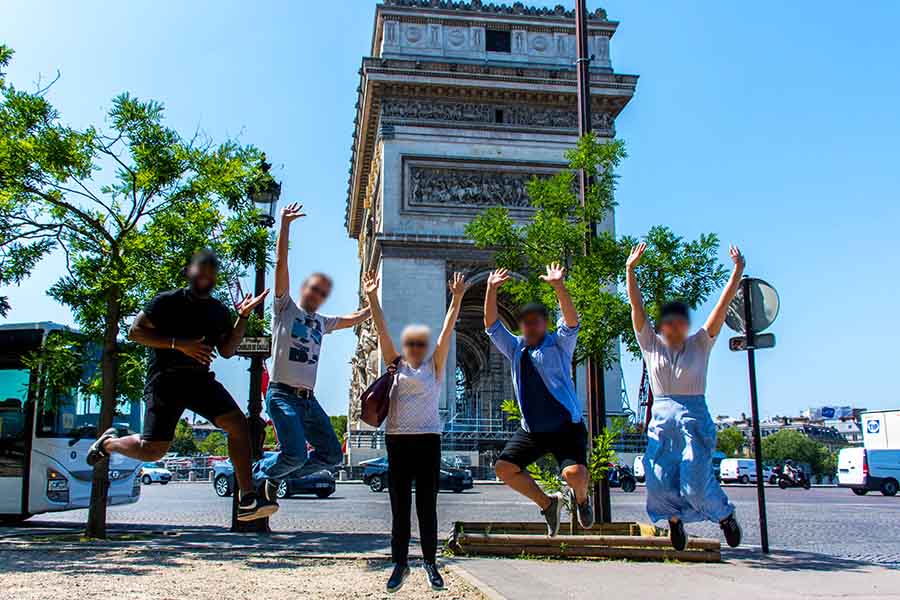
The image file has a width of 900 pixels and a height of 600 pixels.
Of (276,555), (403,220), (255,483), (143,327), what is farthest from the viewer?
(403,220)

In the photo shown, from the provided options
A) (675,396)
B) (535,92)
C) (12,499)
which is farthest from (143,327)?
(535,92)

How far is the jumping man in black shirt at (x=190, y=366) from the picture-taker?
5.76 meters

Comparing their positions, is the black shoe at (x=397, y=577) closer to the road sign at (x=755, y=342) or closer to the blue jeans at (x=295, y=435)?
the blue jeans at (x=295, y=435)

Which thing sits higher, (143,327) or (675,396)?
(143,327)

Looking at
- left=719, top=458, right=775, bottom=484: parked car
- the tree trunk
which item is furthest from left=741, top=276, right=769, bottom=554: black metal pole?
left=719, top=458, right=775, bottom=484: parked car

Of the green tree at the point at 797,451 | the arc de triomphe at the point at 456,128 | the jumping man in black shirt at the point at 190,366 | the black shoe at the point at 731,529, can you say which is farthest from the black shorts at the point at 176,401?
the green tree at the point at 797,451

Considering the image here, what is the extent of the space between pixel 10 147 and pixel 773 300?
10458mm

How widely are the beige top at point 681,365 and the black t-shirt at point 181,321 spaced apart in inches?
121

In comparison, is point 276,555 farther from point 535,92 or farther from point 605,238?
point 535,92

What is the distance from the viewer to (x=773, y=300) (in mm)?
10477

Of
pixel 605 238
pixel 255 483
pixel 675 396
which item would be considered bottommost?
pixel 255 483

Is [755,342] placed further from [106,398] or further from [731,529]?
[106,398]

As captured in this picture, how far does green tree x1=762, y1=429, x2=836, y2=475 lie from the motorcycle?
283 feet

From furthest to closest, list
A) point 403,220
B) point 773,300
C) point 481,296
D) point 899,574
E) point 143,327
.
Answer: point 481,296 → point 403,220 → point 773,300 → point 899,574 → point 143,327
